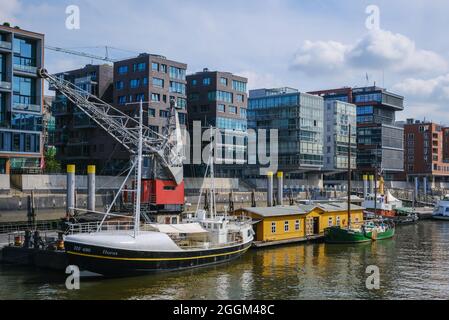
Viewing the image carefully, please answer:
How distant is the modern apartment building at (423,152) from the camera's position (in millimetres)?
180250

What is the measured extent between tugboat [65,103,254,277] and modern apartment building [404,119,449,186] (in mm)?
147101

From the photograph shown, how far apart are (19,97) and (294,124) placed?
72.7 meters

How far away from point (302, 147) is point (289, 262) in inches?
3372

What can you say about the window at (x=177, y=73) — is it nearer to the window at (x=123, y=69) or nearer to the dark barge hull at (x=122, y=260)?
the window at (x=123, y=69)

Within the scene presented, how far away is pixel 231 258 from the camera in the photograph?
47625 millimetres

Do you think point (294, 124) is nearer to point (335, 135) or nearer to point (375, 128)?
point (335, 135)

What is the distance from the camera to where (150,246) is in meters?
39.4

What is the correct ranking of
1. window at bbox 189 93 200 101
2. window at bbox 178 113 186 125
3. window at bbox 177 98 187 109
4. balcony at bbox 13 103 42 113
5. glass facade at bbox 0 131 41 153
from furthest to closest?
window at bbox 189 93 200 101 < window at bbox 178 113 186 125 < window at bbox 177 98 187 109 < balcony at bbox 13 103 42 113 < glass facade at bbox 0 131 41 153

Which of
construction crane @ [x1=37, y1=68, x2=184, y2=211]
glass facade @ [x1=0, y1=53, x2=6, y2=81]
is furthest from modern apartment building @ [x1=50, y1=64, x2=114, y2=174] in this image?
construction crane @ [x1=37, y1=68, x2=184, y2=211]

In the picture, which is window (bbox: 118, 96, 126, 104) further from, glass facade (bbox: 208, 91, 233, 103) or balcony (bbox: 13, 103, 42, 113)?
balcony (bbox: 13, 103, 42, 113)

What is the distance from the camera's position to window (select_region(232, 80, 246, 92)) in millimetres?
121188

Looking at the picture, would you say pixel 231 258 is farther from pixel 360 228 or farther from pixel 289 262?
pixel 360 228

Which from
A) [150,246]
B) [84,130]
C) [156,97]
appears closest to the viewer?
[150,246]

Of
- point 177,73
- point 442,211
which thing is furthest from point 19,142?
point 442,211
